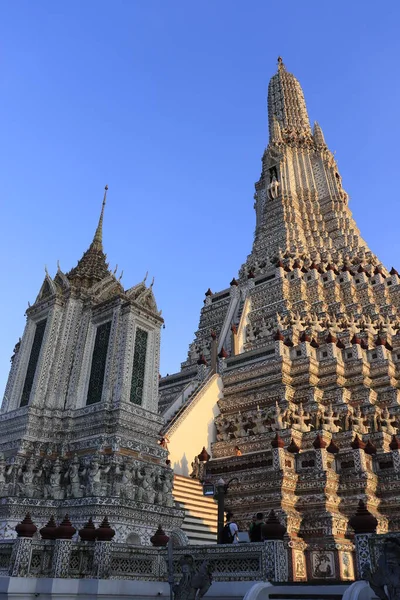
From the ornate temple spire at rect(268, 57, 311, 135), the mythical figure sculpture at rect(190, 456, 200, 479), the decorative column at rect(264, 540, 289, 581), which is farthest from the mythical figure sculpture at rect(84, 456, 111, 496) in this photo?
the ornate temple spire at rect(268, 57, 311, 135)

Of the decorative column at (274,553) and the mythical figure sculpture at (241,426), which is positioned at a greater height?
the mythical figure sculpture at (241,426)

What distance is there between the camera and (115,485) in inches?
481

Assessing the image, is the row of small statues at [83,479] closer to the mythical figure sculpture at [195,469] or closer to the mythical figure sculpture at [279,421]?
the mythical figure sculpture at [195,469]

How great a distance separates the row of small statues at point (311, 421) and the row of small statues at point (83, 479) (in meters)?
7.84

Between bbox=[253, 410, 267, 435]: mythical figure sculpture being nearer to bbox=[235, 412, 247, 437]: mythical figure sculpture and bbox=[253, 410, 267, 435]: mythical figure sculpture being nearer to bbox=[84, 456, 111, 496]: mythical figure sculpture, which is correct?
bbox=[235, 412, 247, 437]: mythical figure sculpture

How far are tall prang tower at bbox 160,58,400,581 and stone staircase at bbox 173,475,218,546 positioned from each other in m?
1.00

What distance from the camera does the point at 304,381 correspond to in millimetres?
23297

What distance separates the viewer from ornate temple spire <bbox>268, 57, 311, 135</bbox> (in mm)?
51656

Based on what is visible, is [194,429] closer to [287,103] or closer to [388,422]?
[388,422]

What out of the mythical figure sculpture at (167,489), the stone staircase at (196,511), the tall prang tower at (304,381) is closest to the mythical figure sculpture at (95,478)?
the mythical figure sculpture at (167,489)

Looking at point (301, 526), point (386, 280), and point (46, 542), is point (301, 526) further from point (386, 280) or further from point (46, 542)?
point (386, 280)

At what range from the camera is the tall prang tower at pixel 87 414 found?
478 inches

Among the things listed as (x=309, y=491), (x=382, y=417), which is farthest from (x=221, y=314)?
(x=309, y=491)

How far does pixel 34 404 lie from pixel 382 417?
44.3ft
